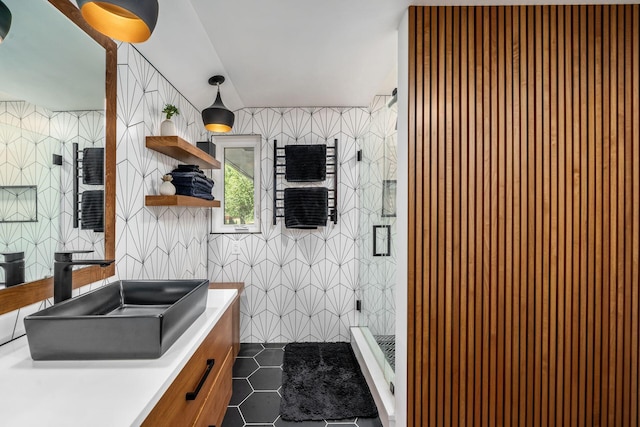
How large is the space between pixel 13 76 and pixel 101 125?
0.39 m

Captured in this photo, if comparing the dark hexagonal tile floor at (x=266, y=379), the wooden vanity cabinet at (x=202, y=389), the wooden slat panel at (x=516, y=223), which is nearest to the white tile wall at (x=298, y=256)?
the dark hexagonal tile floor at (x=266, y=379)

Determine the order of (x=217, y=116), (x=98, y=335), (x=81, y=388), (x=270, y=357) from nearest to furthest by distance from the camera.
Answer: (x=81, y=388) < (x=98, y=335) < (x=217, y=116) < (x=270, y=357)

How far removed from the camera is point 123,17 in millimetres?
933

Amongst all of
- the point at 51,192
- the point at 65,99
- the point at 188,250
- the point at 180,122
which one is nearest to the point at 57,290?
the point at 51,192

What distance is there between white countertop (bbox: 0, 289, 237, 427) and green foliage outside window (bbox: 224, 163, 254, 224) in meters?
1.84

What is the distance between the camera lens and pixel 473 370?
141 cm

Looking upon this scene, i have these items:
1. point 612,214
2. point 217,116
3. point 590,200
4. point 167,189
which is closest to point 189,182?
point 167,189

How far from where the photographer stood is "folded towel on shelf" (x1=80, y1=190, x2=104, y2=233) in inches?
48.4

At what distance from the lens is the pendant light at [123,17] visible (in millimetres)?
845

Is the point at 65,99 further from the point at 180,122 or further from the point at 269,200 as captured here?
the point at 269,200

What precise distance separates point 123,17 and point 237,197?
6.25ft

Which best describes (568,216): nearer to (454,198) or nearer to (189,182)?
(454,198)

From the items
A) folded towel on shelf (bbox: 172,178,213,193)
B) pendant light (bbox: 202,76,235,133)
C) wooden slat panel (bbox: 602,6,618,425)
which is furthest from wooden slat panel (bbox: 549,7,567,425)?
folded towel on shelf (bbox: 172,178,213,193)

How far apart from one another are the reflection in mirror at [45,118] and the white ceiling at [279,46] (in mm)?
479
